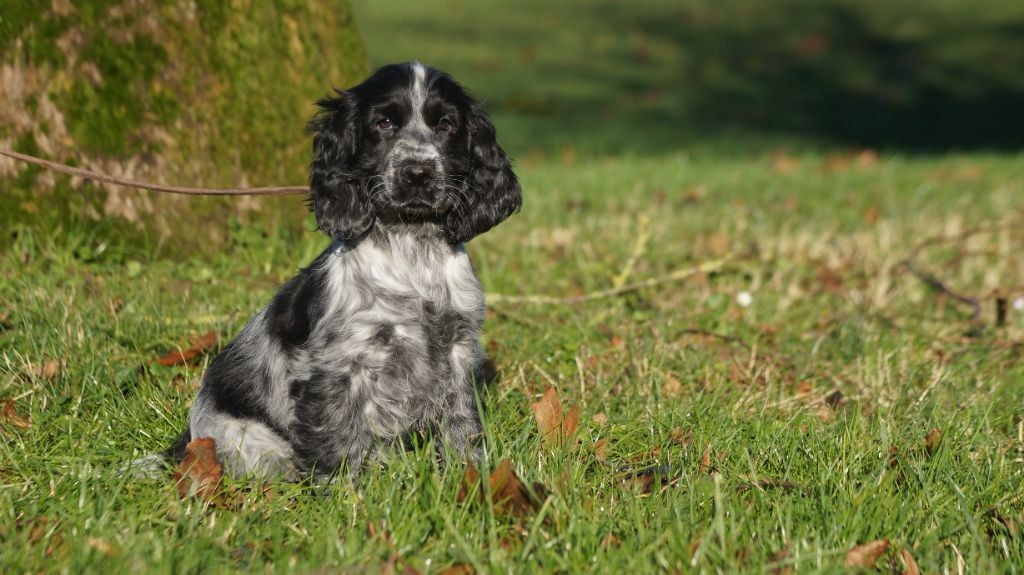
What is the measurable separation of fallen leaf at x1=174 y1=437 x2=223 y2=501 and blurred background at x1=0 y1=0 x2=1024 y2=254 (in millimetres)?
2570

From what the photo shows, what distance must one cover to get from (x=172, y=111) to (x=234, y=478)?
123 inches

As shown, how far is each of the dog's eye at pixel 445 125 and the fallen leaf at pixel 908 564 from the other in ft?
7.79

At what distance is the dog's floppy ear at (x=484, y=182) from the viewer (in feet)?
13.1

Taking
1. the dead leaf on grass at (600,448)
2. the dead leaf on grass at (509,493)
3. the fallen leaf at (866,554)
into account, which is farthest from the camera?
the dead leaf on grass at (600,448)

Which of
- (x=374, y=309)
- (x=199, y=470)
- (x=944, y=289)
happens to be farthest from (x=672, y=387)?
(x=944, y=289)

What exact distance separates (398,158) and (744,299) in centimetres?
318

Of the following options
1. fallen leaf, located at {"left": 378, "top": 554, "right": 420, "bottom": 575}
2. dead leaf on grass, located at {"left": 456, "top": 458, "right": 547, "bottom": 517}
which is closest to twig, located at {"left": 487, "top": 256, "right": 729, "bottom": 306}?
dead leaf on grass, located at {"left": 456, "top": 458, "right": 547, "bottom": 517}

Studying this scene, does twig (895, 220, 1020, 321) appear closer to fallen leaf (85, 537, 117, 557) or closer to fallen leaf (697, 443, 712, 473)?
fallen leaf (697, 443, 712, 473)

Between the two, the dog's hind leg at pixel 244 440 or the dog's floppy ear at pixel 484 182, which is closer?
the dog's hind leg at pixel 244 440

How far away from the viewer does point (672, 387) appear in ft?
15.5

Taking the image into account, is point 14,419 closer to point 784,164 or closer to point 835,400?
point 835,400

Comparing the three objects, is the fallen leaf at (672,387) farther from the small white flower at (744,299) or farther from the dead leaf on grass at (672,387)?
the small white flower at (744,299)

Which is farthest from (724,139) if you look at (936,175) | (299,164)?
(299,164)

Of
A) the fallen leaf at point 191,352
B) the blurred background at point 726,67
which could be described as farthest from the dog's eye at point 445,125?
the blurred background at point 726,67
